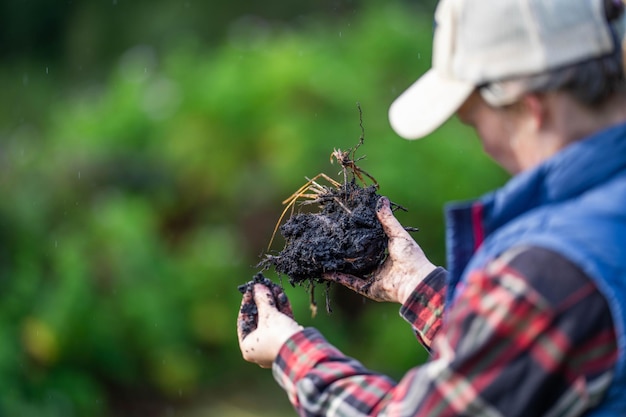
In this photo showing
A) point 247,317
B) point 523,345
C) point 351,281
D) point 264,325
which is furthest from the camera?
point 351,281

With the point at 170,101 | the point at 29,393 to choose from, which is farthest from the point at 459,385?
the point at 170,101

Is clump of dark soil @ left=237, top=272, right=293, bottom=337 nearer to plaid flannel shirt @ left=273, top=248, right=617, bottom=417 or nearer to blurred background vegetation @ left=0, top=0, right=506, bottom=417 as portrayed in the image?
plaid flannel shirt @ left=273, top=248, right=617, bottom=417

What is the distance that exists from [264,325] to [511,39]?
0.78m

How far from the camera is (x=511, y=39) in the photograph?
1.38 metres

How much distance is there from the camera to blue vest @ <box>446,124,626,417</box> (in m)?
1.26

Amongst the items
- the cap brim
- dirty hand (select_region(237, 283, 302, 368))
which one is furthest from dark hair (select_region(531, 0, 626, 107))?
dirty hand (select_region(237, 283, 302, 368))

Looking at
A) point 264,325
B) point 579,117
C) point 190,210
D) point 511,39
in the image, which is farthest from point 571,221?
point 190,210

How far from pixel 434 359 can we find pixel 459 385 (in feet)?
0.24

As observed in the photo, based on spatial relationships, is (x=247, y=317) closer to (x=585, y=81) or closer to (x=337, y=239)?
(x=337, y=239)

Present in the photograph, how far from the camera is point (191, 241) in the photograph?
6242 mm

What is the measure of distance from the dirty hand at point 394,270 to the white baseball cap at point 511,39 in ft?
2.35

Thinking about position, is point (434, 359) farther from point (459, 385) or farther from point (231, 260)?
point (231, 260)

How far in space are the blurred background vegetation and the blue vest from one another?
164 inches

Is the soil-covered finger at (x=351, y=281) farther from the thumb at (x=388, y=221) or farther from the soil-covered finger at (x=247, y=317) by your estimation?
the soil-covered finger at (x=247, y=317)
